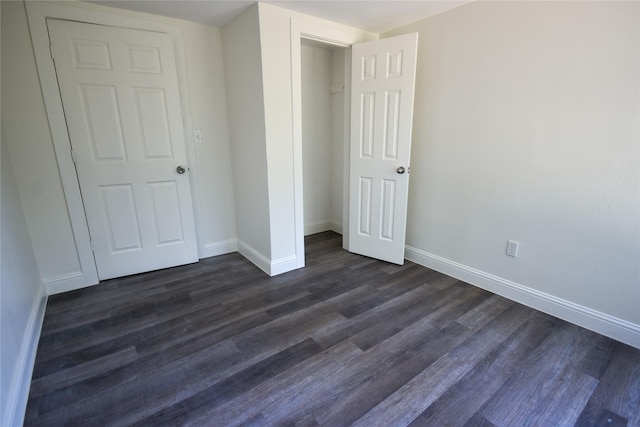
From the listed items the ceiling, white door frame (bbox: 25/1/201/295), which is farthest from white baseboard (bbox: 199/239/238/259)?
the ceiling

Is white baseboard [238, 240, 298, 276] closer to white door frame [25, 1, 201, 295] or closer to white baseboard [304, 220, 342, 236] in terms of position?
white baseboard [304, 220, 342, 236]

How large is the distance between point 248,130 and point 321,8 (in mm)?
1105

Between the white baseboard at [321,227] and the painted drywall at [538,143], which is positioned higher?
the painted drywall at [538,143]

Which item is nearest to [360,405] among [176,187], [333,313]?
[333,313]

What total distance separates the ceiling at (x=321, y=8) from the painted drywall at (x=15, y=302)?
986 mm

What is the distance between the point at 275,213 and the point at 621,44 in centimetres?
242

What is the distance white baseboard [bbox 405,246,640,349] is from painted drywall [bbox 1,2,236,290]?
2.09m

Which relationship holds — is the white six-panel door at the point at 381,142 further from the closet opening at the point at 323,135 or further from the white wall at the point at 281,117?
the white wall at the point at 281,117

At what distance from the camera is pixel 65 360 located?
1745 mm

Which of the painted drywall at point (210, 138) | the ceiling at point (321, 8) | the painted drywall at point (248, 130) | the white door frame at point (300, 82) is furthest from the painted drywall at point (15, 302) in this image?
the white door frame at point (300, 82)

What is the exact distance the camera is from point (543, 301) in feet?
7.13

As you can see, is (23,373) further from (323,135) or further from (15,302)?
(323,135)

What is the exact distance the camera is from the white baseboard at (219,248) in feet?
10.2

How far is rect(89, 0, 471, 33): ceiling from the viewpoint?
7.38 ft
